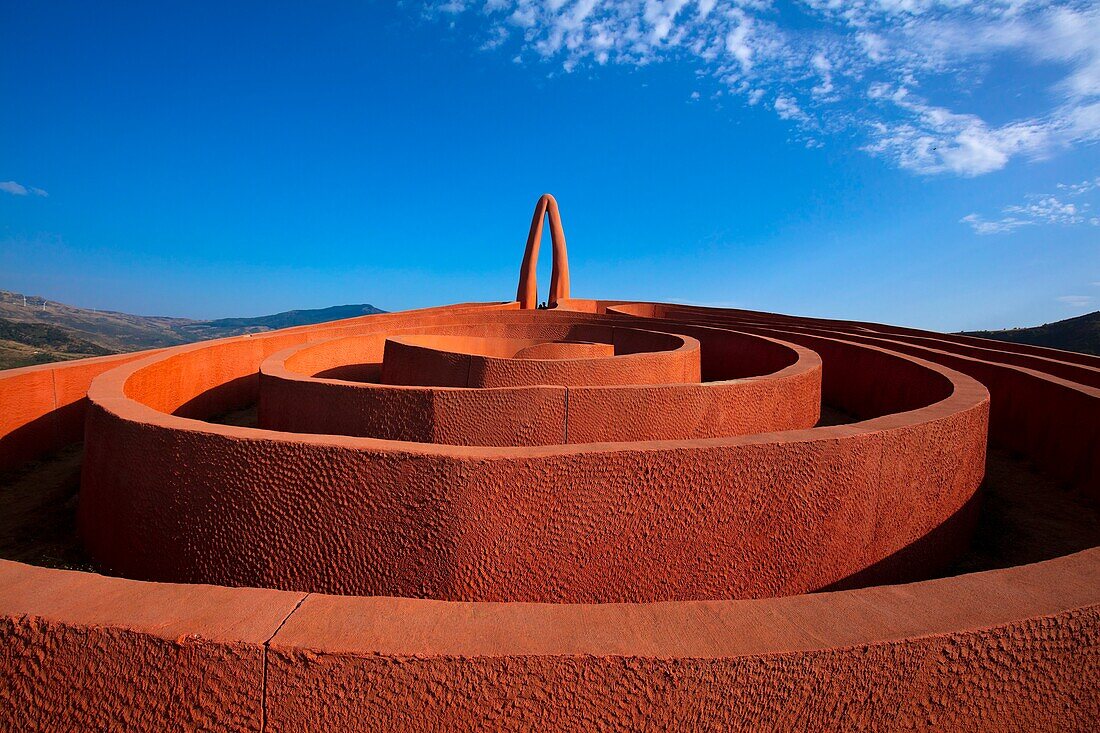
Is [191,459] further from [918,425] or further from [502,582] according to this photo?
[918,425]

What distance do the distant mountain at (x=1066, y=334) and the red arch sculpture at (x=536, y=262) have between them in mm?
21451

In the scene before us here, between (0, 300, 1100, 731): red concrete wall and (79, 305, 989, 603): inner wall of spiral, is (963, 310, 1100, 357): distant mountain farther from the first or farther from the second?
(0, 300, 1100, 731): red concrete wall

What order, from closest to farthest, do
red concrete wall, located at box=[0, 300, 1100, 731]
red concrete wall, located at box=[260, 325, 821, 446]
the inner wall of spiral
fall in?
1. red concrete wall, located at box=[0, 300, 1100, 731]
2. the inner wall of spiral
3. red concrete wall, located at box=[260, 325, 821, 446]

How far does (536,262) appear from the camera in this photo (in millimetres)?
28281

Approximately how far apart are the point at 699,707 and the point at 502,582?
1.41 m

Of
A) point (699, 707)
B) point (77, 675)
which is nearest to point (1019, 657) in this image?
point (699, 707)

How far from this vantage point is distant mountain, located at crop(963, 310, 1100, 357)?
28.5 meters

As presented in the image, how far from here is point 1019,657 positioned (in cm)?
187

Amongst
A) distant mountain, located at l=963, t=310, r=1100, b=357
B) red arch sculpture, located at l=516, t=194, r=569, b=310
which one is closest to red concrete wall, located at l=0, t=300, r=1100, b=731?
red arch sculpture, located at l=516, t=194, r=569, b=310

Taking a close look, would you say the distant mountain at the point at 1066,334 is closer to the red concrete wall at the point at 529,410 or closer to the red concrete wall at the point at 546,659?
the red concrete wall at the point at 529,410

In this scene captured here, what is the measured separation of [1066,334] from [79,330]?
103240 mm

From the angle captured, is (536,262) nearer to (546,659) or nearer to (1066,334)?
(546,659)

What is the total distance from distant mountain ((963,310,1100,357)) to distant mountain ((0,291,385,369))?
1468 inches

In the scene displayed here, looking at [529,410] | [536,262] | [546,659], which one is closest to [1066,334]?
[536,262]
